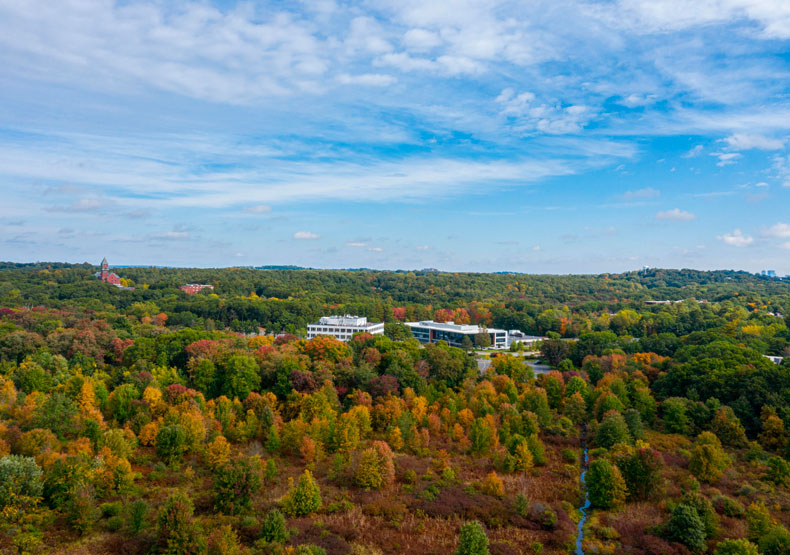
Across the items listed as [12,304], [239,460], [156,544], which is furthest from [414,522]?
[12,304]

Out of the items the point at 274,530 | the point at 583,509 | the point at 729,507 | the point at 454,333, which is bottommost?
the point at 583,509

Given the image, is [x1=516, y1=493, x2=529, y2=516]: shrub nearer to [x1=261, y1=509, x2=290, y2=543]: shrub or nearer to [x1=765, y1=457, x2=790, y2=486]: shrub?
[x1=261, y1=509, x2=290, y2=543]: shrub

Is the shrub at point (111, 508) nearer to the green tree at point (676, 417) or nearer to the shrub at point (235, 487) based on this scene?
the shrub at point (235, 487)

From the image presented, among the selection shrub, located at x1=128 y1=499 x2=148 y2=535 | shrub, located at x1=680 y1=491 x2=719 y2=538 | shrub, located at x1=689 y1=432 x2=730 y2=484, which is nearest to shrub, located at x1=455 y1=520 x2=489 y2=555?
shrub, located at x1=680 y1=491 x2=719 y2=538

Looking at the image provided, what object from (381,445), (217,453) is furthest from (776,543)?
(217,453)

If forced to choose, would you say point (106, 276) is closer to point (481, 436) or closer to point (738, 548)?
point (481, 436)

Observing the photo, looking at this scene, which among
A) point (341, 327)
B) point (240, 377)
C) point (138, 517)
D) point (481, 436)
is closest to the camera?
point (138, 517)

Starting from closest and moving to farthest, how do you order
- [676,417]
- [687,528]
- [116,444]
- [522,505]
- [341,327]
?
[687,528] → [522,505] → [116,444] → [676,417] → [341,327]

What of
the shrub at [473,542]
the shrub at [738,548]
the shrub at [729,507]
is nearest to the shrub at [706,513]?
the shrub at [729,507]
